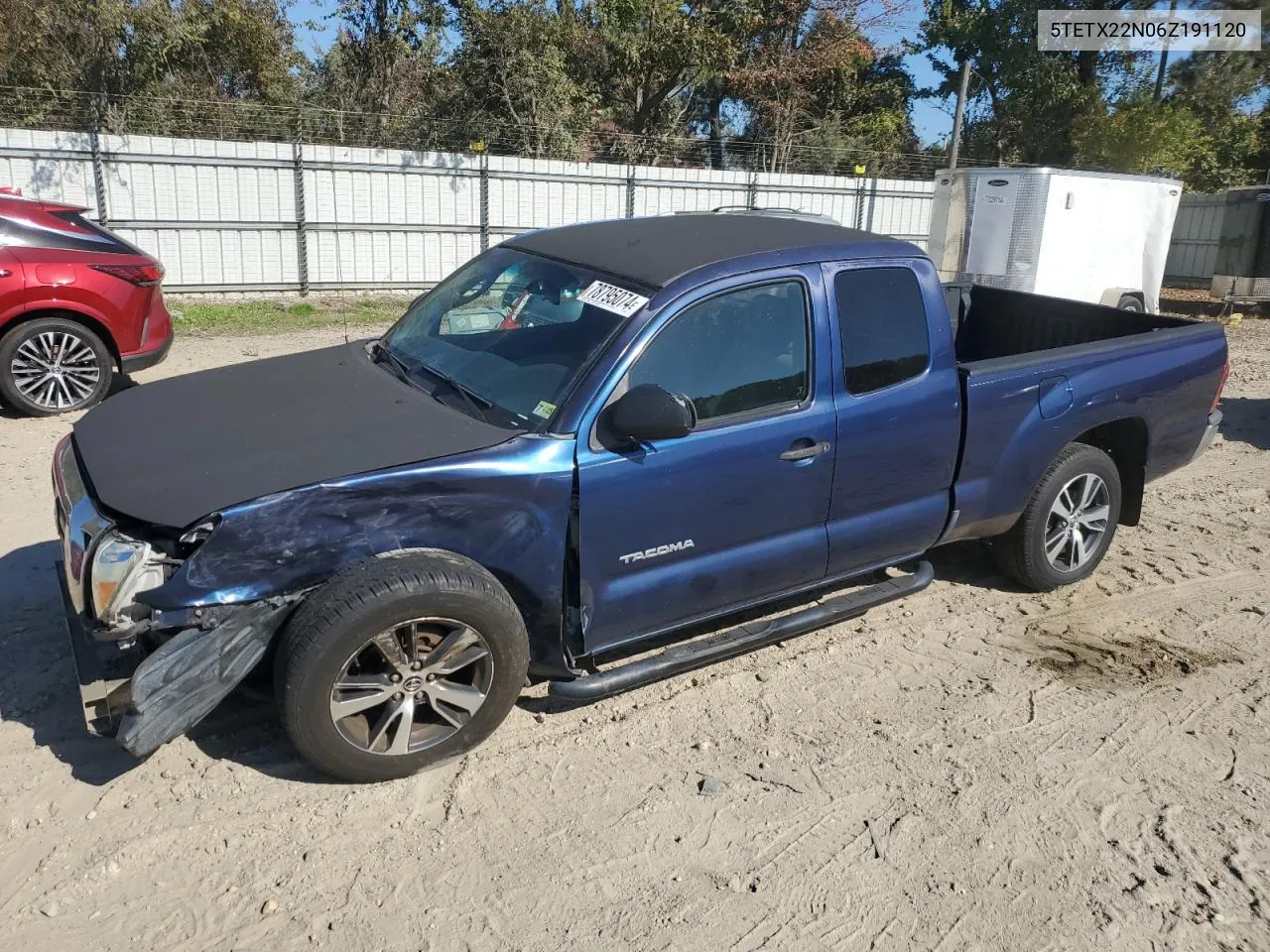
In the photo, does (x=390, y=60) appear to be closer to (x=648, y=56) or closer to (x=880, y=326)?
(x=648, y=56)

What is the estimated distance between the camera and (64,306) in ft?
25.2

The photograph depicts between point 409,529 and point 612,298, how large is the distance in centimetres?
119

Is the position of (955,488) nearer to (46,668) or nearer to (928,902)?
(928,902)

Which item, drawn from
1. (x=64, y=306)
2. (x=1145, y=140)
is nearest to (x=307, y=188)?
(x=64, y=306)

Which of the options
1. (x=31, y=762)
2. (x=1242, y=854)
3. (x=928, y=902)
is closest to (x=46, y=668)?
(x=31, y=762)

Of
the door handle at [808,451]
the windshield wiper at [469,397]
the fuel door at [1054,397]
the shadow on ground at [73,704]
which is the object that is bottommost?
the shadow on ground at [73,704]

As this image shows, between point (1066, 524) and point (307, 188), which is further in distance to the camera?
point (307, 188)

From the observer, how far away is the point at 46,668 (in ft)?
13.4

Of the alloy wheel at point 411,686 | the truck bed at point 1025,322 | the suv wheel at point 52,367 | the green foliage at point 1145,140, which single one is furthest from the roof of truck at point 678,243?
the green foliage at point 1145,140

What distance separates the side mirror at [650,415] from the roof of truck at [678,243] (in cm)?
52

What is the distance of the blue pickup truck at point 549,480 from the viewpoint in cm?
319

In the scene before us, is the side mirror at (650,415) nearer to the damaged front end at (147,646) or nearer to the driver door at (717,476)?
the driver door at (717,476)

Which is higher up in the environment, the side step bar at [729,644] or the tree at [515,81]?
the tree at [515,81]

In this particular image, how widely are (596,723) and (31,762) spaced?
6.48 feet
